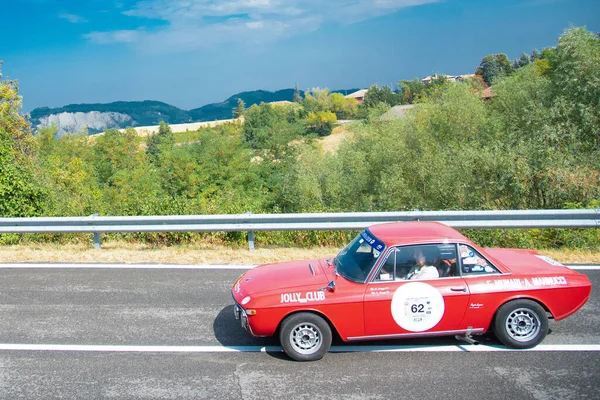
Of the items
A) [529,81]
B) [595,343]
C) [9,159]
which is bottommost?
[595,343]

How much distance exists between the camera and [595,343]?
6.28 m

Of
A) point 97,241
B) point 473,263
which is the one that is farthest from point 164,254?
point 473,263

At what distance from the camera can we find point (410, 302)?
5.99m

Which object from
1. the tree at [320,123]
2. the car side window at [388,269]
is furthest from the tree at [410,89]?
the car side window at [388,269]

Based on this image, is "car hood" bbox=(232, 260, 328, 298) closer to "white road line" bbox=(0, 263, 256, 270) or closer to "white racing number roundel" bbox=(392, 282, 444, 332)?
"white racing number roundel" bbox=(392, 282, 444, 332)

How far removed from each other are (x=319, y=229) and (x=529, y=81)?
32.9 m

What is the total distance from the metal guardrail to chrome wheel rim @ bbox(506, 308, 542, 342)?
12.9 feet

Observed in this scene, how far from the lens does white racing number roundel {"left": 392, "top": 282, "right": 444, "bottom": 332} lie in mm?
5988

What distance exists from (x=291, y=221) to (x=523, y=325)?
17.2 feet

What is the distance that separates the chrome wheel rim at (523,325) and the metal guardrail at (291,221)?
394 centimetres

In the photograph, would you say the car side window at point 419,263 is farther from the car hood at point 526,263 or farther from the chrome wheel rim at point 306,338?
the chrome wheel rim at point 306,338

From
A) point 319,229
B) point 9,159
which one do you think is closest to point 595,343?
point 319,229

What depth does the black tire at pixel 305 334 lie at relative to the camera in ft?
19.6

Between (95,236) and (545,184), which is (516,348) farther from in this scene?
(545,184)
